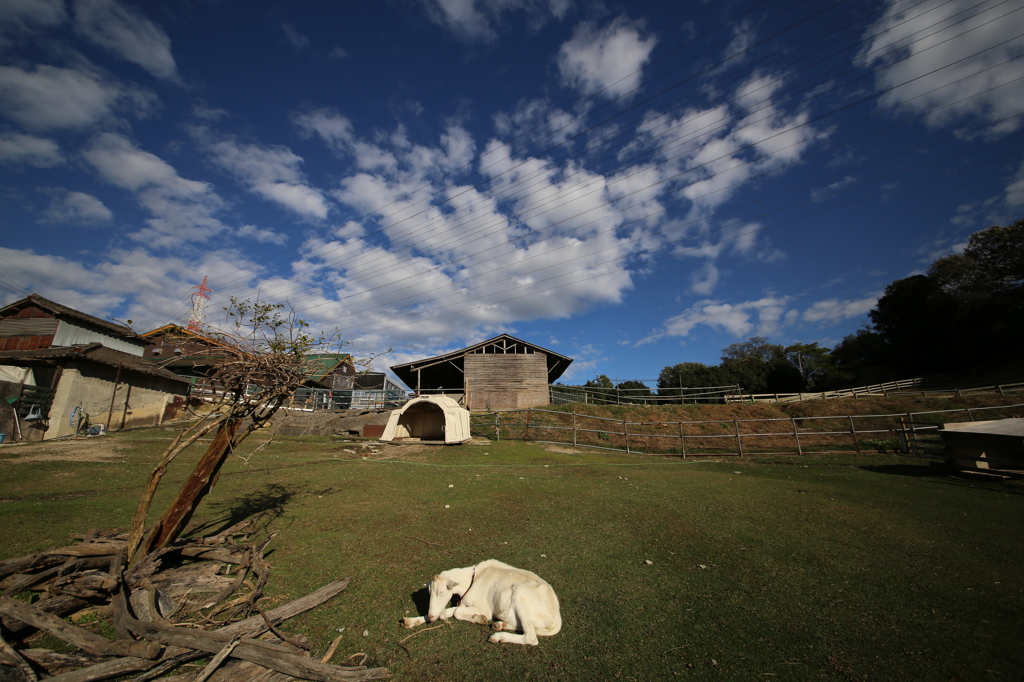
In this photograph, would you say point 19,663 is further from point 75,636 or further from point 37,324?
point 37,324

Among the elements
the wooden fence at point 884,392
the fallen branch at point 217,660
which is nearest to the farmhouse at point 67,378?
the fallen branch at point 217,660

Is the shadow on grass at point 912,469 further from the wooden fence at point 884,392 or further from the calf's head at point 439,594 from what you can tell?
the wooden fence at point 884,392

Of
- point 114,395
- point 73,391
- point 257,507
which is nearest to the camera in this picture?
point 257,507

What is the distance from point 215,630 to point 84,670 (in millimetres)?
708

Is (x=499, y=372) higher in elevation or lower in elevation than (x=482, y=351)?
lower

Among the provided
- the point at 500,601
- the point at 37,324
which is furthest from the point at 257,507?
the point at 37,324

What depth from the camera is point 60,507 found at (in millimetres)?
5453

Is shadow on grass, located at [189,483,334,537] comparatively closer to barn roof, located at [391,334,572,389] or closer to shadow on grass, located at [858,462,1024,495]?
shadow on grass, located at [858,462,1024,495]

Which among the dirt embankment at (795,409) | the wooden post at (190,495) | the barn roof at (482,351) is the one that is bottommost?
the wooden post at (190,495)

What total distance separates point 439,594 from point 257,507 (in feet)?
14.2

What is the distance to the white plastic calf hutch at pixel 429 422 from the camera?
14.5m

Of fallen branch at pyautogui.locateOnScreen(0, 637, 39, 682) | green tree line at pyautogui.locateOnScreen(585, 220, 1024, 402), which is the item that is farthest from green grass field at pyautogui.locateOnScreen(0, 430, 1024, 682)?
green tree line at pyautogui.locateOnScreen(585, 220, 1024, 402)

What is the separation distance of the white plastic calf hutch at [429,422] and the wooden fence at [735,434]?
1.65m

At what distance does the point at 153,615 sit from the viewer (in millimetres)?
2906
